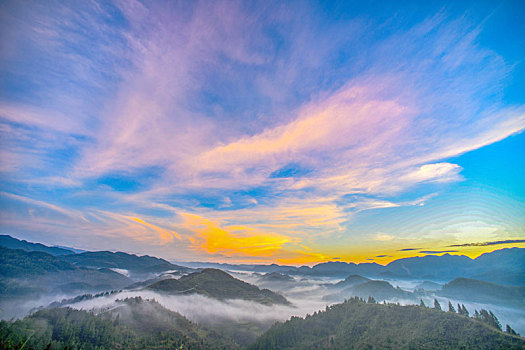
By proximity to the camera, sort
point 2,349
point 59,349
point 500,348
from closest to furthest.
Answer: point 2,349
point 500,348
point 59,349

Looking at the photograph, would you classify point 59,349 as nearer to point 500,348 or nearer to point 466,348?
point 466,348

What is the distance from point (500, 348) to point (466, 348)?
74.0 feet

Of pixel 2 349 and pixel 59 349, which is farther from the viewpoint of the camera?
pixel 59 349

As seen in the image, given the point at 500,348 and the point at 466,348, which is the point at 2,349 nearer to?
the point at 466,348

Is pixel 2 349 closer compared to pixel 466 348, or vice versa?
pixel 2 349

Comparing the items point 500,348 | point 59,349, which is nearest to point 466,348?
point 500,348

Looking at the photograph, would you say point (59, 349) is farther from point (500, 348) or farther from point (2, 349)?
point (500, 348)

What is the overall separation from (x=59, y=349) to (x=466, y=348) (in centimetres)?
35127

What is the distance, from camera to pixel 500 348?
611 feet

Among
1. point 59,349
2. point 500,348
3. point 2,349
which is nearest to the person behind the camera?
point 2,349

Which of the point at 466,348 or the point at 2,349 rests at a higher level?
the point at 2,349

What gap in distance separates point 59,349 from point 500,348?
36932 centimetres

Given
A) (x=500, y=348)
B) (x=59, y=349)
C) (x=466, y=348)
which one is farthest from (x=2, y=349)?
(x=500, y=348)

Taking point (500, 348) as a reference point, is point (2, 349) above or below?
above
